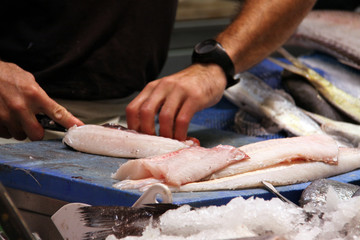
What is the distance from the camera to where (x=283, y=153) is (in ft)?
6.25

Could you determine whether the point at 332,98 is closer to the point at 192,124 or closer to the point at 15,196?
the point at 192,124

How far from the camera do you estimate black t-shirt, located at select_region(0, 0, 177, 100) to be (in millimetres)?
2559

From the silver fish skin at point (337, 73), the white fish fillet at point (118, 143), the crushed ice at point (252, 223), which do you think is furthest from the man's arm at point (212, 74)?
the crushed ice at point (252, 223)

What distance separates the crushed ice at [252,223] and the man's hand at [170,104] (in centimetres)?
108

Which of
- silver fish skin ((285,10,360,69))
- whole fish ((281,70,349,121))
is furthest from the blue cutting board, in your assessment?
silver fish skin ((285,10,360,69))

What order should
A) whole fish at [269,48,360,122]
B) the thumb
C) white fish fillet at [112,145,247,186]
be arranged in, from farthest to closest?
whole fish at [269,48,360,122], the thumb, white fish fillet at [112,145,247,186]

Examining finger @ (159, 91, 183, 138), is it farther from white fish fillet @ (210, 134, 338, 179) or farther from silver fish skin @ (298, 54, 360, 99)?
silver fish skin @ (298, 54, 360, 99)

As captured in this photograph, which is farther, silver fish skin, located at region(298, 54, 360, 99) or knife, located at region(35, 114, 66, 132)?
silver fish skin, located at region(298, 54, 360, 99)

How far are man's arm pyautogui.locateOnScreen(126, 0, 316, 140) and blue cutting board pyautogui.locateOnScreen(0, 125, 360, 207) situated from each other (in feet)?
1.04

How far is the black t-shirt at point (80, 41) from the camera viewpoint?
8.39 feet

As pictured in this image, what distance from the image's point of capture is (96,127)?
220 centimetres

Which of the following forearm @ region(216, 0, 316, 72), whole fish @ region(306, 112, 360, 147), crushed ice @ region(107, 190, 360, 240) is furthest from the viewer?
whole fish @ region(306, 112, 360, 147)

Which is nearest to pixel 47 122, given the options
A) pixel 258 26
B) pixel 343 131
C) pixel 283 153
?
pixel 283 153

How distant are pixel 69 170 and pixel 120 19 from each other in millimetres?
1162
